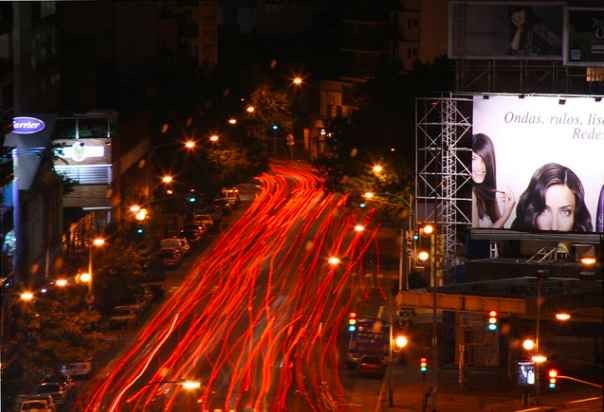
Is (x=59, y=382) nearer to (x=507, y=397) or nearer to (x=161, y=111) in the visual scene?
(x=507, y=397)

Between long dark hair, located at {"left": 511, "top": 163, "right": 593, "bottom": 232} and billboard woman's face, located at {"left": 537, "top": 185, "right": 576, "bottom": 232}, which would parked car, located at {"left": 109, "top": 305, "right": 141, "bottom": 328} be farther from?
billboard woman's face, located at {"left": 537, "top": 185, "right": 576, "bottom": 232}

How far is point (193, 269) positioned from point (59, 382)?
66.7 feet

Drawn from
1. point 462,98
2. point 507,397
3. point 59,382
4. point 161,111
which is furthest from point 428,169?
point 161,111

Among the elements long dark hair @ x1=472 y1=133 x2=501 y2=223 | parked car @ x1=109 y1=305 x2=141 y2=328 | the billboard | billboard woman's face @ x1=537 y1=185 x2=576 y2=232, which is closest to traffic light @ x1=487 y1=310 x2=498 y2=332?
long dark hair @ x1=472 y1=133 x2=501 y2=223

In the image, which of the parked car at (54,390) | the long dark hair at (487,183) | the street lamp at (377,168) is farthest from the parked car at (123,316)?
the street lamp at (377,168)

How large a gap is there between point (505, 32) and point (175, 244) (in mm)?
26546

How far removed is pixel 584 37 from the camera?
135 feet

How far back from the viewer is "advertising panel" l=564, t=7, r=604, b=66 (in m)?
40.9

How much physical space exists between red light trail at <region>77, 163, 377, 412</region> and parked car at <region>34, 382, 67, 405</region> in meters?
0.65

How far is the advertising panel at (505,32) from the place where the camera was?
42438 mm

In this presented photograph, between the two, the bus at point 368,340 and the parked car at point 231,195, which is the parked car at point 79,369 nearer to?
the bus at point 368,340

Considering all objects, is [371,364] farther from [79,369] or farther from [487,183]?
[79,369]

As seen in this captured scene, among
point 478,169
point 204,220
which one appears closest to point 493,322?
point 478,169

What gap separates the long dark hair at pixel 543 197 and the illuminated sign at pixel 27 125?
1829 centimetres
